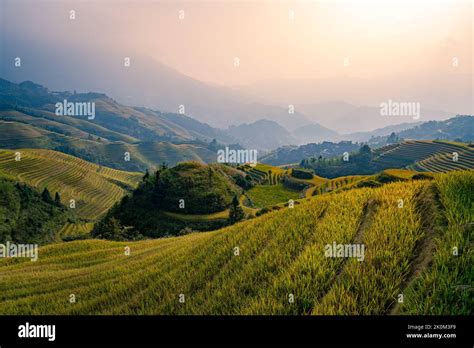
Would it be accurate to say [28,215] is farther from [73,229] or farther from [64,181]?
[64,181]

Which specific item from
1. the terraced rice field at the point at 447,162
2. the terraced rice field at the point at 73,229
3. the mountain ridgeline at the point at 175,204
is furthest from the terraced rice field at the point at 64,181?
the terraced rice field at the point at 447,162

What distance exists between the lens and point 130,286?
806 centimetres

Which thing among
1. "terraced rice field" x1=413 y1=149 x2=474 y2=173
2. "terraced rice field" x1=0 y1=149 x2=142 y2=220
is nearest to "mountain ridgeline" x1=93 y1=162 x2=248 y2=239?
"terraced rice field" x1=0 y1=149 x2=142 y2=220

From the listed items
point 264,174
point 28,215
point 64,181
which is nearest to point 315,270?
point 28,215

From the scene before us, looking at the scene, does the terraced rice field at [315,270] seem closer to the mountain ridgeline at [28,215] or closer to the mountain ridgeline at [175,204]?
the mountain ridgeline at [175,204]

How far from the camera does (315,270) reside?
5.41 meters

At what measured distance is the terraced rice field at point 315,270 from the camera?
15.1ft

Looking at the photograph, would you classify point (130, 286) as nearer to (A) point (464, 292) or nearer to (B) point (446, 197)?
(A) point (464, 292)

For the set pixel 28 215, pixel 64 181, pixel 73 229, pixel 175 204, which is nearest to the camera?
pixel 175 204

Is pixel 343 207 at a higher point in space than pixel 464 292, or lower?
higher
